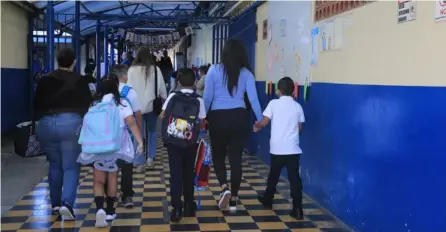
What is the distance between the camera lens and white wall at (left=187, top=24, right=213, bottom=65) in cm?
1402

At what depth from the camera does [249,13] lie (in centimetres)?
811

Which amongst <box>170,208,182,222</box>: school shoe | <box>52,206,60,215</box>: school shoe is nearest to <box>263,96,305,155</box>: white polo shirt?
<box>170,208,182,222</box>: school shoe

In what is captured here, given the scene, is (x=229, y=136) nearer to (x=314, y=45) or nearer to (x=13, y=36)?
(x=314, y=45)

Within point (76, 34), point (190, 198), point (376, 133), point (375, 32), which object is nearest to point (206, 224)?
point (190, 198)

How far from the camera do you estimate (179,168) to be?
418 centimetres

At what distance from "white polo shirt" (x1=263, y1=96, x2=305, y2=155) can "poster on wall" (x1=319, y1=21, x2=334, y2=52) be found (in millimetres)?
636

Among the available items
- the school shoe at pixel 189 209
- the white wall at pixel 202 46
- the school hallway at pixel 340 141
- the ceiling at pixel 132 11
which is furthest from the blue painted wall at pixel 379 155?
the white wall at pixel 202 46

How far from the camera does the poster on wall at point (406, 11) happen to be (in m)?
3.13

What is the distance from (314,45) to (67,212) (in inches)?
109

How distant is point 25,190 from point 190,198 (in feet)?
6.60

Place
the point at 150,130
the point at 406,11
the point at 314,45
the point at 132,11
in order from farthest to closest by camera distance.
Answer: the point at 132,11 < the point at 150,130 < the point at 314,45 < the point at 406,11

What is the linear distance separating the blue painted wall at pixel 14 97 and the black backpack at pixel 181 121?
539cm

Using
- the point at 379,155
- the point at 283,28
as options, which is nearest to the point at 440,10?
the point at 379,155

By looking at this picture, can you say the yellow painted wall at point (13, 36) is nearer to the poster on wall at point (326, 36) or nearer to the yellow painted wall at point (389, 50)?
the poster on wall at point (326, 36)
